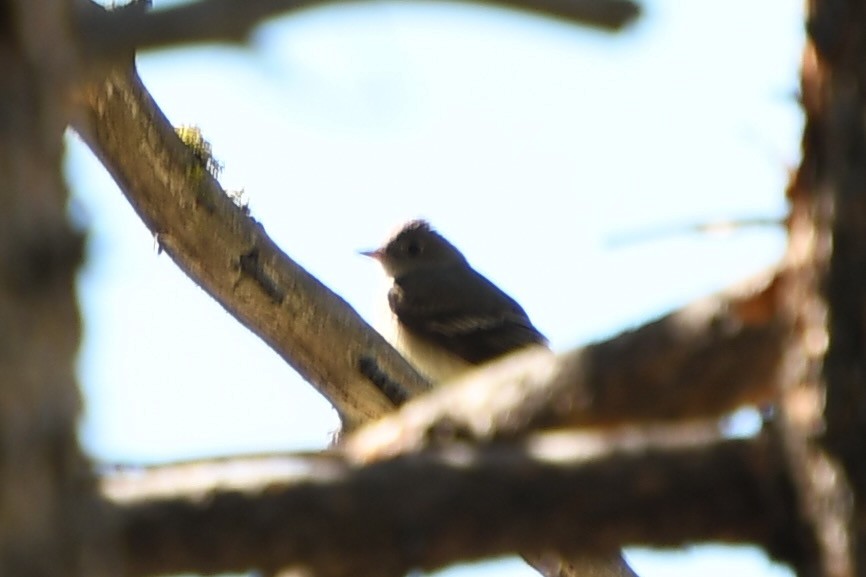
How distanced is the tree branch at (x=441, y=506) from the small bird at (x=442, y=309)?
676 cm

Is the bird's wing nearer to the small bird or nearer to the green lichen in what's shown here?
the small bird

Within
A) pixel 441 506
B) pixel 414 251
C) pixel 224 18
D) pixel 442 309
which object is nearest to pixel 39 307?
pixel 224 18

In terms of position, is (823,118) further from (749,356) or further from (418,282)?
(418,282)

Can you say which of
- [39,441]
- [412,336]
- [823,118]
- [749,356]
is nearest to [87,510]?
[39,441]

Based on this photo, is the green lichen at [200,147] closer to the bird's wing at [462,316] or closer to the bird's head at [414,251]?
the bird's wing at [462,316]

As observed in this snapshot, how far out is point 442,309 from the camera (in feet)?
31.3

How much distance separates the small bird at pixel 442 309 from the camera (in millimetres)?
9133

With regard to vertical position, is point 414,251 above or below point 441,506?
above

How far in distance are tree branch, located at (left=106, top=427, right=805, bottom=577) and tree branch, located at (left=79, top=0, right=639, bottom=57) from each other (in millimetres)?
667

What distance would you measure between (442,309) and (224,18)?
26.1 feet

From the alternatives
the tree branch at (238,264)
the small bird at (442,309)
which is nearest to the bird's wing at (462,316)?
the small bird at (442,309)

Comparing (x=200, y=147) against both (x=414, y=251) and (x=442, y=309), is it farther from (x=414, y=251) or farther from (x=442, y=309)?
(x=414, y=251)

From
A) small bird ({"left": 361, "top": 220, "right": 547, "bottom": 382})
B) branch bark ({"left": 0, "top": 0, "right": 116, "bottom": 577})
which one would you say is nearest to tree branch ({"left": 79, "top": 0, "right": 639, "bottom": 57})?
branch bark ({"left": 0, "top": 0, "right": 116, "bottom": 577})

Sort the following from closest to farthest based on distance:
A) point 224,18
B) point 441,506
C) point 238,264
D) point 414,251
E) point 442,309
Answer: point 224,18, point 441,506, point 238,264, point 442,309, point 414,251
